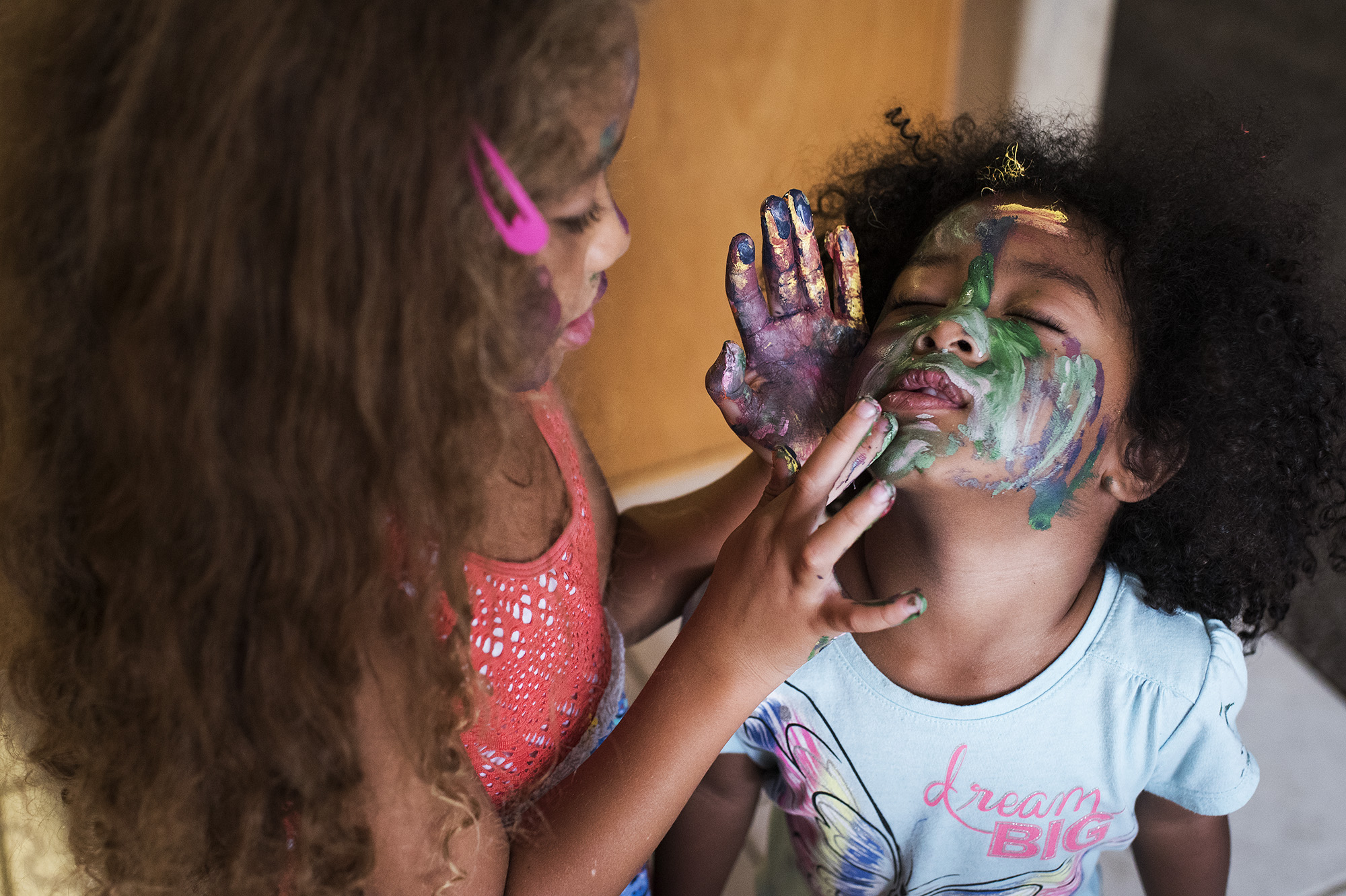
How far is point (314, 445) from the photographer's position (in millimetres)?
687

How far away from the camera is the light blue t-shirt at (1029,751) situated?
108cm

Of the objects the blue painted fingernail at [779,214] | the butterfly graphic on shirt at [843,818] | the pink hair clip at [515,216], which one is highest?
the pink hair clip at [515,216]

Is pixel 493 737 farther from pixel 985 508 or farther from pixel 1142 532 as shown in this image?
pixel 1142 532

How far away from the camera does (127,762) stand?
2.64 feet

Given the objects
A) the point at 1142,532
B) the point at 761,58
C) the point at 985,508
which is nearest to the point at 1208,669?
the point at 1142,532

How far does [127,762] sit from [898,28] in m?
2.11

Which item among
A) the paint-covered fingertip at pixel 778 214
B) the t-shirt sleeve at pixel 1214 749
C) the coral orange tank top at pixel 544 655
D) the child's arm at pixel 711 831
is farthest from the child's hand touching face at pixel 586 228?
the t-shirt sleeve at pixel 1214 749

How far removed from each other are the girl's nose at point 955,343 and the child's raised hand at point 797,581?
0.18 m

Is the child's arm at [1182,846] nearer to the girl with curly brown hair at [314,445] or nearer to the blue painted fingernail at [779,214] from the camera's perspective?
the girl with curly brown hair at [314,445]

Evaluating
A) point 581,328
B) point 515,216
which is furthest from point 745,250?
point 515,216

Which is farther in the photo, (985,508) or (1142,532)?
(1142,532)

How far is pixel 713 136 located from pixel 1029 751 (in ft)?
4.83

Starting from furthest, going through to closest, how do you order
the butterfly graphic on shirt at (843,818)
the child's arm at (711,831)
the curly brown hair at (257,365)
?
the child's arm at (711,831) < the butterfly graphic on shirt at (843,818) < the curly brown hair at (257,365)

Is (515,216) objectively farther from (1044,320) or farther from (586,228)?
(1044,320)
